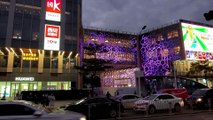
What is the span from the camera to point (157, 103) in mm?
17203

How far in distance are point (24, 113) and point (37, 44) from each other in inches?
1361

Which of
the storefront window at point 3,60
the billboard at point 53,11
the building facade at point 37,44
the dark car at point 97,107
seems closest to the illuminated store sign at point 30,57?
the building facade at point 37,44

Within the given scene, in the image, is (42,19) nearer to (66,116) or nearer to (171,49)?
(66,116)

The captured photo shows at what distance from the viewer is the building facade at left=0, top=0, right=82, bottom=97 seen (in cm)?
3894

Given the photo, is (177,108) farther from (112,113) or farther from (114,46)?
(114,46)

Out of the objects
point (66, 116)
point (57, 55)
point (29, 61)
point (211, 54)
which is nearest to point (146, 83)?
point (57, 55)

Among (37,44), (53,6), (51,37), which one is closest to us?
(37,44)

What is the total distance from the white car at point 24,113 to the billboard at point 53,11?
36155 millimetres

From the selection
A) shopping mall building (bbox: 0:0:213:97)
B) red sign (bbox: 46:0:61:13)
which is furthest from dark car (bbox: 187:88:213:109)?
red sign (bbox: 46:0:61:13)

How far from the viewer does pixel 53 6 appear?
41969 millimetres

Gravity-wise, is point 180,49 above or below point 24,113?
above

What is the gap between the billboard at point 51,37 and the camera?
40263 millimetres

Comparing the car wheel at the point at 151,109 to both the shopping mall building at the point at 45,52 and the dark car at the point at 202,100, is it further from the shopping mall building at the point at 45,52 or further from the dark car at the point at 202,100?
the shopping mall building at the point at 45,52

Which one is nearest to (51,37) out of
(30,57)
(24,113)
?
(30,57)
